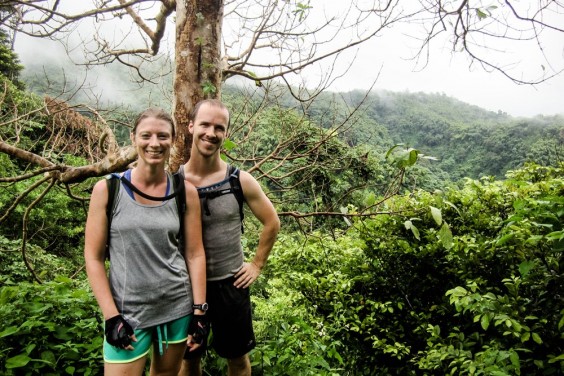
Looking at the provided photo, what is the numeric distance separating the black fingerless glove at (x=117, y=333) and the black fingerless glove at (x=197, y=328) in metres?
0.26

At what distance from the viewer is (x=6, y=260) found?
7512 mm

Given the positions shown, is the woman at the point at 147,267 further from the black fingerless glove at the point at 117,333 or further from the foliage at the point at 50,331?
the foliage at the point at 50,331

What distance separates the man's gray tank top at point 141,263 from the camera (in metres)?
1.42

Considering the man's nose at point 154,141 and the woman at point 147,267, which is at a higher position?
the man's nose at point 154,141

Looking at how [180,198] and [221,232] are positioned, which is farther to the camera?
[221,232]

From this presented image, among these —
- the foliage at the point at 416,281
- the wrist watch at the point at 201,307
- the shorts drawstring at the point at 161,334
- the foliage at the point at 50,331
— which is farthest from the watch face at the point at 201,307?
the foliage at the point at 416,281

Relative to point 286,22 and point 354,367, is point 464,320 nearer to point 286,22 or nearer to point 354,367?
point 354,367

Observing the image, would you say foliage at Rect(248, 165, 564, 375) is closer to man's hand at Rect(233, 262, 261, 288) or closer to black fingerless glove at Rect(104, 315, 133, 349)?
man's hand at Rect(233, 262, 261, 288)

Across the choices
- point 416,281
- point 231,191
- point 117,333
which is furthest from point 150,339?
point 416,281

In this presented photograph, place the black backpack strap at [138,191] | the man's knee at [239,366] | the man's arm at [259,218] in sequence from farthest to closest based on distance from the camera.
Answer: the man's knee at [239,366], the man's arm at [259,218], the black backpack strap at [138,191]

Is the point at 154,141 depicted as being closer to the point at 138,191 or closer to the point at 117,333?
the point at 138,191

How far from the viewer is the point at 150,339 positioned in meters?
1.48

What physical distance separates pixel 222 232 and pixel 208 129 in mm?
500

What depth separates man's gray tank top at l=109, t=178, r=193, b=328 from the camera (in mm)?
1425
